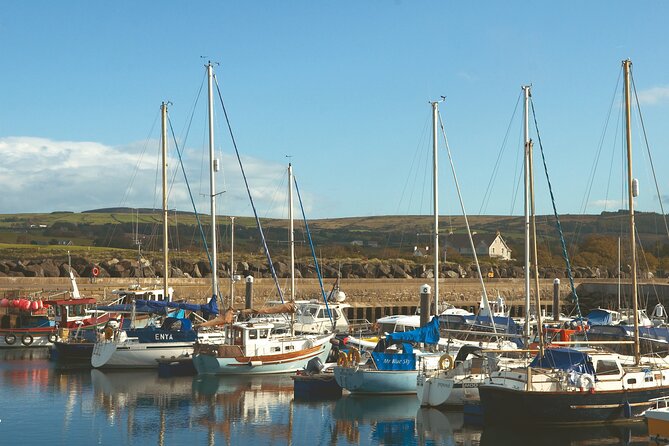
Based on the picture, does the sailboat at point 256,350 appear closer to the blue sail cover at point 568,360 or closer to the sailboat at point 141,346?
the sailboat at point 141,346

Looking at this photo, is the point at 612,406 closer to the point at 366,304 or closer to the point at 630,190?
the point at 630,190

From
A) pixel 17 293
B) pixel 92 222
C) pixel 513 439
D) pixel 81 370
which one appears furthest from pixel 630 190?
pixel 92 222

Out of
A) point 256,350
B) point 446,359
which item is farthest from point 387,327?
point 446,359

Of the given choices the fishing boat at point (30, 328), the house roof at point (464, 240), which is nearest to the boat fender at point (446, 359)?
the fishing boat at point (30, 328)

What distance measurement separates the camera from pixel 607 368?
25.6 metres

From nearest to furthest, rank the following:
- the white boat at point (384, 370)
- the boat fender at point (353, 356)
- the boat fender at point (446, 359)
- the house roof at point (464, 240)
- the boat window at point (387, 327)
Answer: the boat fender at point (446, 359), the white boat at point (384, 370), the boat fender at point (353, 356), the boat window at point (387, 327), the house roof at point (464, 240)

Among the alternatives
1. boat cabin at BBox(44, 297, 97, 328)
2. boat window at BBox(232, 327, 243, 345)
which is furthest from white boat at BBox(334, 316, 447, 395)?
boat cabin at BBox(44, 297, 97, 328)

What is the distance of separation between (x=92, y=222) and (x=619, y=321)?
4963 inches

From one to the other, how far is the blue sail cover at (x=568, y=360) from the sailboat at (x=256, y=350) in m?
12.8

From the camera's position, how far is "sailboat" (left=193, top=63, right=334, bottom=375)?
3509 centimetres

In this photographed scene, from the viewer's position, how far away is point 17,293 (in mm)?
53094

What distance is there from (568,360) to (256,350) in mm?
14001

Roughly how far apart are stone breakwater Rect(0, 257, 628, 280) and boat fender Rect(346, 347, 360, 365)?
2308 cm

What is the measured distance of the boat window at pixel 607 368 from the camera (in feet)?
83.5
